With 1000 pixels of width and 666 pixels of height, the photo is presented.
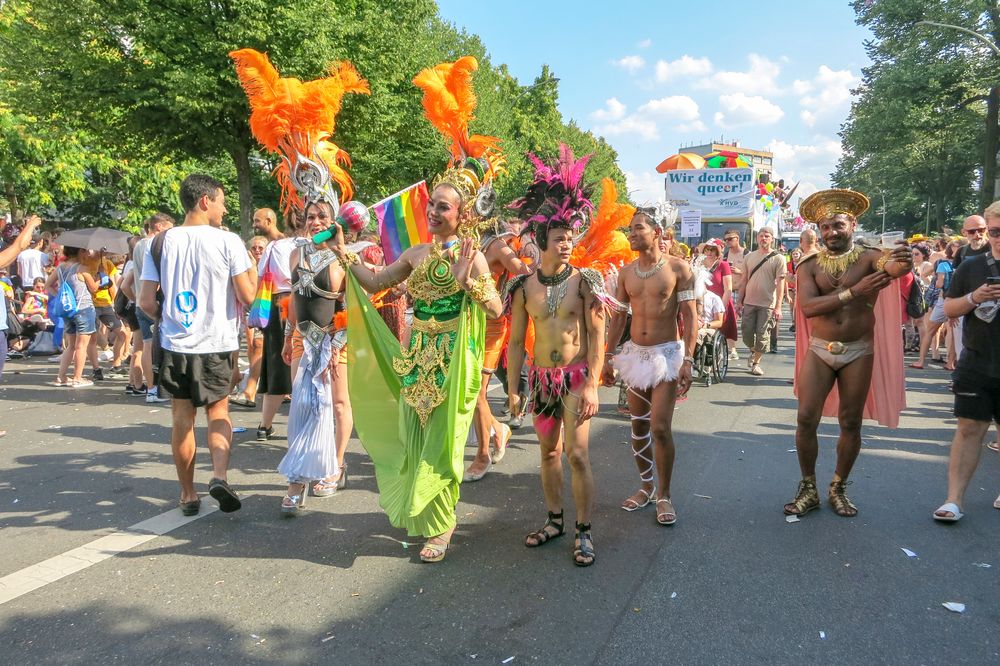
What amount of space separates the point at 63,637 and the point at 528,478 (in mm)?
3237

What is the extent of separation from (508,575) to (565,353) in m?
1.24

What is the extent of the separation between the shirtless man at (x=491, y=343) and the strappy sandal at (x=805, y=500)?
88.0 inches

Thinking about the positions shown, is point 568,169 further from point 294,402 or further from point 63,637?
point 63,637

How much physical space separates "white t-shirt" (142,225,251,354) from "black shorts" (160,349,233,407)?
5 centimetres

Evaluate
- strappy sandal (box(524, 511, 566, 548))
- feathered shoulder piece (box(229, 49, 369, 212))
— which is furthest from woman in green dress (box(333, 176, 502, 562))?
feathered shoulder piece (box(229, 49, 369, 212))

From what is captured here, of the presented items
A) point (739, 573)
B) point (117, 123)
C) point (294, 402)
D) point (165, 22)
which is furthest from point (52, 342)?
point (739, 573)

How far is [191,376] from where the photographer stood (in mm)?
4363

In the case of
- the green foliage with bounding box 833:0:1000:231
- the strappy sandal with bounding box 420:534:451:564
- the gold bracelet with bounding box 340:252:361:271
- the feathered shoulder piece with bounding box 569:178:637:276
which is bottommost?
the strappy sandal with bounding box 420:534:451:564

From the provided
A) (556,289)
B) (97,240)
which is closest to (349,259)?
(556,289)

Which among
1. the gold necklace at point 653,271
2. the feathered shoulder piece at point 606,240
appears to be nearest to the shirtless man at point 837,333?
the gold necklace at point 653,271

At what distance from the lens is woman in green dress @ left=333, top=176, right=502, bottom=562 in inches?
153

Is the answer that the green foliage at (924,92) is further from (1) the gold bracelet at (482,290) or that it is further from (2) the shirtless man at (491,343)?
(1) the gold bracelet at (482,290)

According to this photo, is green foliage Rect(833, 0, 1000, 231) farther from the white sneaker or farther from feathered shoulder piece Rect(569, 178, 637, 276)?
the white sneaker

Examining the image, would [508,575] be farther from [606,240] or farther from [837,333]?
[606,240]
